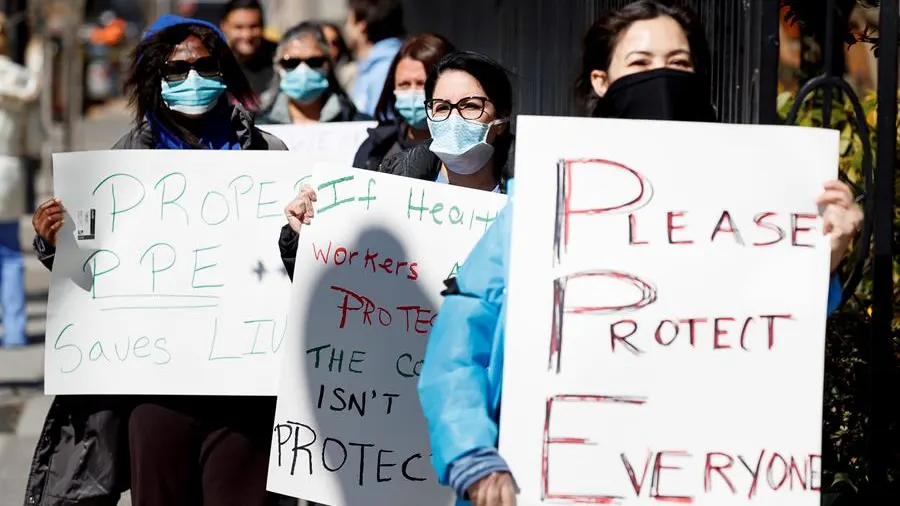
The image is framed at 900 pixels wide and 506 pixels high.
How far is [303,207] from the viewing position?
11.7 feet

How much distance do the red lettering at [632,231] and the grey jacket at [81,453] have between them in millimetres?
1691

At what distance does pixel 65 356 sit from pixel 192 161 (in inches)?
24.4

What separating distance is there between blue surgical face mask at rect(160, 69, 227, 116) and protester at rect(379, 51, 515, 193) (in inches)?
24.0

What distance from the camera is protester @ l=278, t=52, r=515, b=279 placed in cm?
346

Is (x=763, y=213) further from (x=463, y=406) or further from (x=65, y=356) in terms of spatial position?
(x=65, y=356)

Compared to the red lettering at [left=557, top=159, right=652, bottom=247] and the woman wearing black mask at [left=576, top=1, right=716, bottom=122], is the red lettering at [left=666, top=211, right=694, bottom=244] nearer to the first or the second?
the red lettering at [left=557, top=159, right=652, bottom=247]

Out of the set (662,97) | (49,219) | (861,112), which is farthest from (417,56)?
(662,97)

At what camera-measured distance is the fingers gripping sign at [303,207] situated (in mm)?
3570

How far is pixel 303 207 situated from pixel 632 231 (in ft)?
3.87

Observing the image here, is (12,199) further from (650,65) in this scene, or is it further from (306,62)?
(650,65)

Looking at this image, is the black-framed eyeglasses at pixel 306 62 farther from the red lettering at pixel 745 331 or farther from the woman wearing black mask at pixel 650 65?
the red lettering at pixel 745 331

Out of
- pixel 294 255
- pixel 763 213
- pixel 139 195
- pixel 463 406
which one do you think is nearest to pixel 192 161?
pixel 139 195

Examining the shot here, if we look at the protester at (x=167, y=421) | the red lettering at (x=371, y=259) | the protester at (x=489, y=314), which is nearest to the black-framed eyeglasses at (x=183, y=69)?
the protester at (x=167, y=421)

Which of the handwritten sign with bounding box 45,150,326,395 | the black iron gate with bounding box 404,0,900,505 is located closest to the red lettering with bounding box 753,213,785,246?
the black iron gate with bounding box 404,0,900,505
